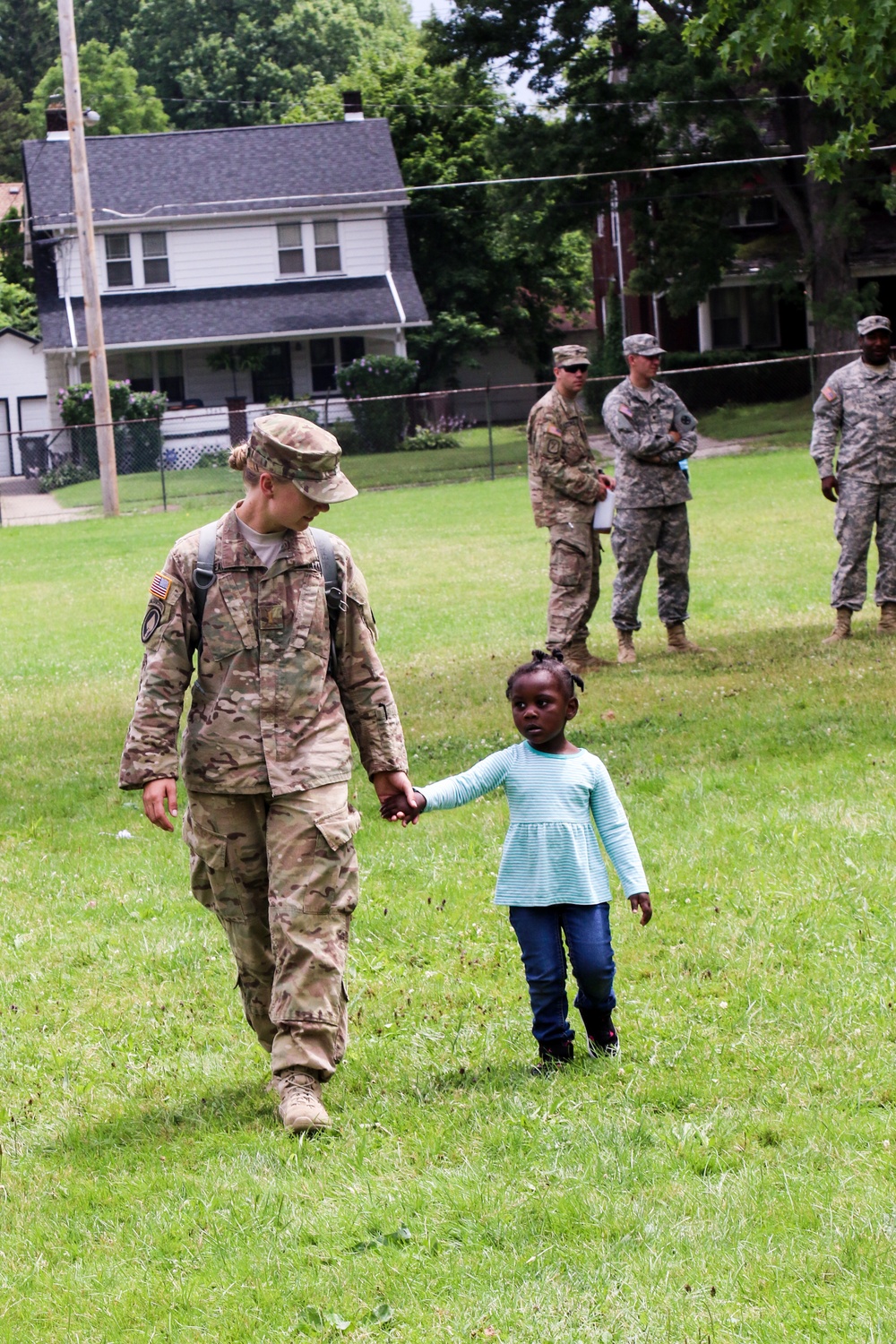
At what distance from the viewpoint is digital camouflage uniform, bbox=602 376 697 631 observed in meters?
12.3

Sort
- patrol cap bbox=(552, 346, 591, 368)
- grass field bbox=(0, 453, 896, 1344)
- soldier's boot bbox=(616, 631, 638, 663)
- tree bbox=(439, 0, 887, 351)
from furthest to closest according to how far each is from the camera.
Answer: tree bbox=(439, 0, 887, 351)
soldier's boot bbox=(616, 631, 638, 663)
patrol cap bbox=(552, 346, 591, 368)
grass field bbox=(0, 453, 896, 1344)

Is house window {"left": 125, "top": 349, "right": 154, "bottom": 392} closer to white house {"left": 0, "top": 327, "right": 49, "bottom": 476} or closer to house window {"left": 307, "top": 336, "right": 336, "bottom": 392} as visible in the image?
white house {"left": 0, "top": 327, "right": 49, "bottom": 476}

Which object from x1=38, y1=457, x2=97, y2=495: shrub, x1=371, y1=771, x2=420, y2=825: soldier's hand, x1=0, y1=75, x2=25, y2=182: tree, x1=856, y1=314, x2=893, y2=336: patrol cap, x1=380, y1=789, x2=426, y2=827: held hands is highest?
x1=0, y1=75, x2=25, y2=182: tree

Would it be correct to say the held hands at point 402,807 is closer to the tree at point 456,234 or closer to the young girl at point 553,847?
the young girl at point 553,847

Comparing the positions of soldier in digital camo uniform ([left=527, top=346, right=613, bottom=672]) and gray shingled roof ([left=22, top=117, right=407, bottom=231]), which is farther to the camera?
gray shingled roof ([left=22, top=117, right=407, bottom=231])

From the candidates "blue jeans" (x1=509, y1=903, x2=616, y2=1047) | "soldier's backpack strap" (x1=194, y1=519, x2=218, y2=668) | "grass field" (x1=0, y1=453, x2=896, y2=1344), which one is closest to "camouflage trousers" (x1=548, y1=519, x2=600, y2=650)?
"grass field" (x1=0, y1=453, x2=896, y2=1344)

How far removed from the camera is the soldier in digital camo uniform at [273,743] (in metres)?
4.92

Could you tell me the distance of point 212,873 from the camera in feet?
16.8

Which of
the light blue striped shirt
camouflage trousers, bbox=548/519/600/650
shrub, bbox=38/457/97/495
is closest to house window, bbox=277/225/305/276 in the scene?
shrub, bbox=38/457/97/495

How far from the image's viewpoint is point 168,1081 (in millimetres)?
5512

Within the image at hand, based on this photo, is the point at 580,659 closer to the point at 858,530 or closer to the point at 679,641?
the point at 679,641

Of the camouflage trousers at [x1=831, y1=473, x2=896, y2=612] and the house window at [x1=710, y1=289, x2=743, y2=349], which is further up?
the house window at [x1=710, y1=289, x2=743, y2=349]

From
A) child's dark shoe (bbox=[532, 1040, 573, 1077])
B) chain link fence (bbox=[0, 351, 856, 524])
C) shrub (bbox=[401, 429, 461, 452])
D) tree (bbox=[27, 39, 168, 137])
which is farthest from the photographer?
tree (bbox=[27, 39, 168, 137])

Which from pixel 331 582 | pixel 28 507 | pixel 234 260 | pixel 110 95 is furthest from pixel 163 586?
pixel 110 95
